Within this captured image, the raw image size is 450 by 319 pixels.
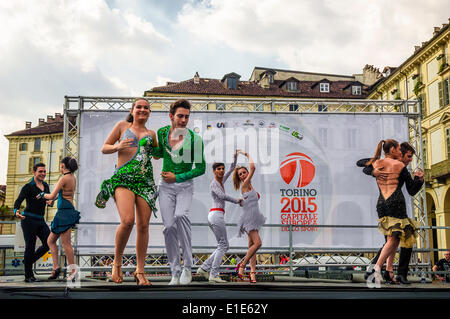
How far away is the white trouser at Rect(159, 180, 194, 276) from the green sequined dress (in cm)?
15

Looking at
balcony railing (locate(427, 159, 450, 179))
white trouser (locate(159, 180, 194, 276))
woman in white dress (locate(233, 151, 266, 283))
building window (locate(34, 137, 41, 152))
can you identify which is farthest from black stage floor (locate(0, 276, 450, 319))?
building window (locate(34, 137, 41, 152))

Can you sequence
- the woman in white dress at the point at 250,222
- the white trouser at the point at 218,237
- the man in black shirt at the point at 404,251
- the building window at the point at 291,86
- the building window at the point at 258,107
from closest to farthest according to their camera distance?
the man in black shirt at the point at 404,251 < the white trouser at the point at 218,237 < the woman in white dress at the point at 250,222 < the building window at the point at 258,107 < the building window at the point at 291,86

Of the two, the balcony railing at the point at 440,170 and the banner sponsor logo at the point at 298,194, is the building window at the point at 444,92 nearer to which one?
the balcony railing at the point at 440,170

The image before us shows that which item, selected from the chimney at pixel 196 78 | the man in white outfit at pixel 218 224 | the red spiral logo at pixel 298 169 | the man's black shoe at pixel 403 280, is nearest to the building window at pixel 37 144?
the chimney at pixel 196 78

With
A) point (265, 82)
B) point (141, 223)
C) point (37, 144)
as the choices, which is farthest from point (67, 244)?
point (37, 144)

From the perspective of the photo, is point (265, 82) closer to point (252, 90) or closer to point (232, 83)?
point (252, 90)

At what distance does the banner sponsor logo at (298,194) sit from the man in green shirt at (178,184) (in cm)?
667

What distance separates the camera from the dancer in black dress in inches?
263

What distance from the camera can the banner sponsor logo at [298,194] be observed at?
12.1m

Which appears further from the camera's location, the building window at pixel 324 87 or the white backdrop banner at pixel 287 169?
the building window at pixel 324 87

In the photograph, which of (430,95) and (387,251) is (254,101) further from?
(430,95)

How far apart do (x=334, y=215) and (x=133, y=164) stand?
7.82 meters

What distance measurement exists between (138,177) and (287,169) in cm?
729

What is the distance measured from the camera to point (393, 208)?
264 inches
